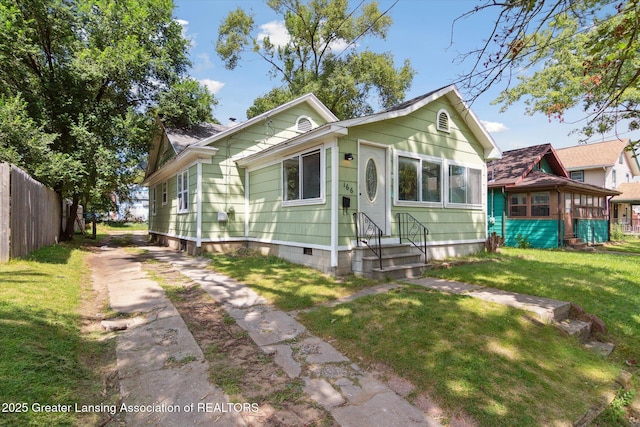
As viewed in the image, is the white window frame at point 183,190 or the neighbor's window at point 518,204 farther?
Result: the neighbor's window at point 518,204

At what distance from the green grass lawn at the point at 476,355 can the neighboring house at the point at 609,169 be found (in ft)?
87.4

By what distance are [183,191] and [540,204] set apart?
14536 mm

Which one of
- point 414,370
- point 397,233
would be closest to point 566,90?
point 397,233

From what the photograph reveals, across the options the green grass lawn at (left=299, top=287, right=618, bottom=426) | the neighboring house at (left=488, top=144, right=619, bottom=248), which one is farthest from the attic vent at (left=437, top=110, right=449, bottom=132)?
the neighboring house at (left=488, top=144, right=619, bottom=248)

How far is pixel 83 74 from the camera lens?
448 inches

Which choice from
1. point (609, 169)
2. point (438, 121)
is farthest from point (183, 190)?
point (609, 169)

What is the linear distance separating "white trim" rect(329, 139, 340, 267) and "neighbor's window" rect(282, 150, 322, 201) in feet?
1.81

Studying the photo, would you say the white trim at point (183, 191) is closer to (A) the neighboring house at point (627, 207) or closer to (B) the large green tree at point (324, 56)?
(B) the large green tree at point (324, 56)

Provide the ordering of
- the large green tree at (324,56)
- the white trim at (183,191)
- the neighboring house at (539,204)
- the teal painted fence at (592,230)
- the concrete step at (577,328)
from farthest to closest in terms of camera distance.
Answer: the large green tree at (324,56) < the teal painted fence at (592,230) < the neighboring house at (539,204) < the white trim at (183,191) < the concrete step at (577,328)

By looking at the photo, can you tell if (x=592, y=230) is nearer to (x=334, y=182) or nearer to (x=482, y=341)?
(x=334, y=182)

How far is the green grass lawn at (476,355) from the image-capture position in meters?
2.71

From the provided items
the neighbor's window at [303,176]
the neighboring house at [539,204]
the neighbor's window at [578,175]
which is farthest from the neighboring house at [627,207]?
the neighbor's window at [303,176]

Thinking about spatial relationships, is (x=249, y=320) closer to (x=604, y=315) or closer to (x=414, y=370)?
(x=414, y=370)

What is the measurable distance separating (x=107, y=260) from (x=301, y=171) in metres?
6.55
